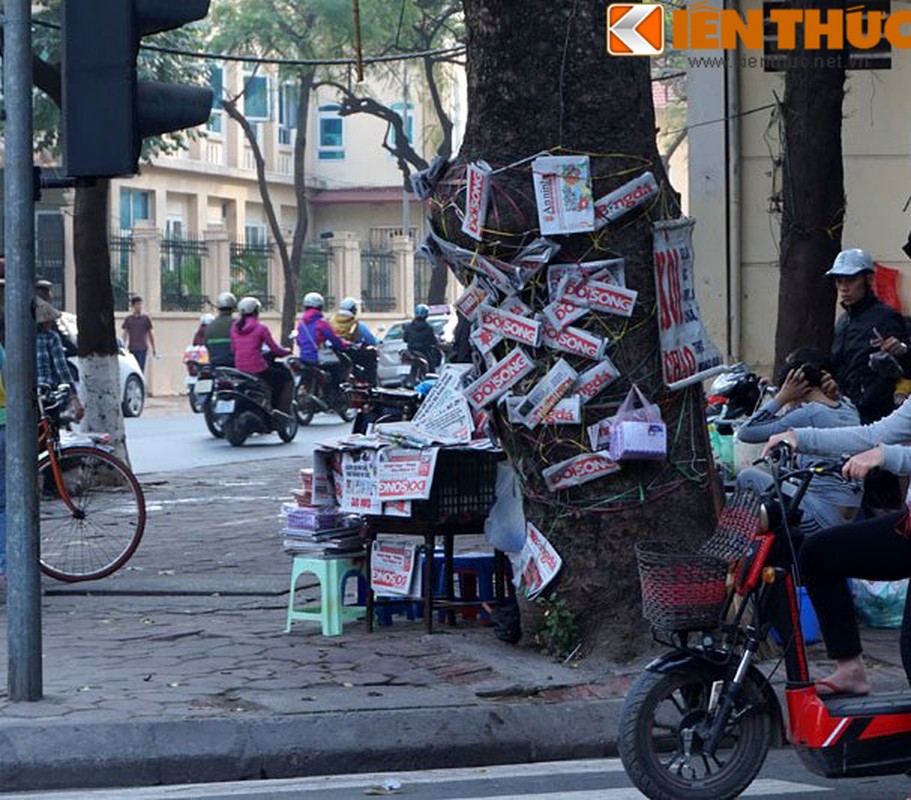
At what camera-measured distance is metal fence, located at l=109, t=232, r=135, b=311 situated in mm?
36562

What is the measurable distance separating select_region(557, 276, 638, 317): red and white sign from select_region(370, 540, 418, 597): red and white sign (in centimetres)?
143

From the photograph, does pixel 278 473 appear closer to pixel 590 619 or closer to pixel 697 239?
pixel 697 239

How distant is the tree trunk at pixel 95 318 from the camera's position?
→ 15.4m

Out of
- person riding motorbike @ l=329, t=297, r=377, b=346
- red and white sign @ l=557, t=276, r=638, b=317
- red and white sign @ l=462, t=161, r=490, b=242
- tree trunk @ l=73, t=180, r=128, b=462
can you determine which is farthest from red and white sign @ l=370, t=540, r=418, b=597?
person riding motorbike @ l=329, t=297, r=377, b=346

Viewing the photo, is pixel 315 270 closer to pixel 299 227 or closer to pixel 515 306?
pixel 299 227

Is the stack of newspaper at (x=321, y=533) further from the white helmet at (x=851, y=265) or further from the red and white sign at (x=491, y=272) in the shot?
the white helmet at (x=851, y=265)

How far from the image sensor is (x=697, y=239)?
1644cm

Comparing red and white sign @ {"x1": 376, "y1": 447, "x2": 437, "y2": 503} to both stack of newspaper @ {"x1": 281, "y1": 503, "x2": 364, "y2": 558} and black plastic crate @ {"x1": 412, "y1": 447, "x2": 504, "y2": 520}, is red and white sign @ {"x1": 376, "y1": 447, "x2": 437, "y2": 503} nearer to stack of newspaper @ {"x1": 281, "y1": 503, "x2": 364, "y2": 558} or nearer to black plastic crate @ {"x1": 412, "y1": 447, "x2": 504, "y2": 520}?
black plastic crate @ {"x1": 412, "y1": 447, "x2": 504, "y2": 520}

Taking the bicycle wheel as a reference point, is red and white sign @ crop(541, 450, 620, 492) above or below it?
above

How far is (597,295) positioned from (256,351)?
14.0 m

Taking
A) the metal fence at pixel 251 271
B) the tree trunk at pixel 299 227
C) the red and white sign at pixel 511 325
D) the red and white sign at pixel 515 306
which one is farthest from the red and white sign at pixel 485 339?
the tree trunk at pixel 299 227

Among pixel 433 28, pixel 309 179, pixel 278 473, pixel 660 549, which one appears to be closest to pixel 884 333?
pixel 660 549

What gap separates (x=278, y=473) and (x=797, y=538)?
12.6 meters

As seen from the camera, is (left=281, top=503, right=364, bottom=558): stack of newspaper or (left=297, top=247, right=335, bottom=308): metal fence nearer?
(left=281, top=503, right=364, bottom=558): stack of newspaper
